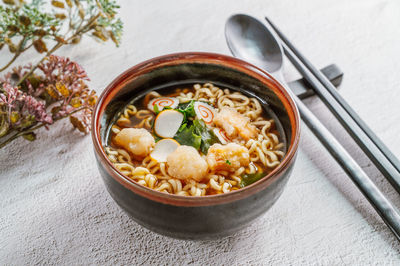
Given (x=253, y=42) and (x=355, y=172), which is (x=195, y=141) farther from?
(x=253, y=42)

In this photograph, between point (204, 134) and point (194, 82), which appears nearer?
point (204, 134)

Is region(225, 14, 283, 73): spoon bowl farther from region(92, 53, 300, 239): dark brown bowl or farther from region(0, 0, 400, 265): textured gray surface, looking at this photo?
region(92, 53, 300, 239): dark brown bowl

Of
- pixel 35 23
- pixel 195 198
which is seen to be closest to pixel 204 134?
pixel 195 198

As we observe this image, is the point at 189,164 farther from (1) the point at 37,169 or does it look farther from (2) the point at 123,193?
(1) the point at 37,169

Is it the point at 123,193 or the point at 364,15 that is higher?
the point at 364,15

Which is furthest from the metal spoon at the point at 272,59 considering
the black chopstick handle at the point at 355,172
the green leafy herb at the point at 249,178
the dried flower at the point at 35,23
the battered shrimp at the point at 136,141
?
the battered shrimp at the point at 136,141

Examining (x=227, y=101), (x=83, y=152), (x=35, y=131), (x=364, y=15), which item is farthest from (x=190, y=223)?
(x=364, y=15)

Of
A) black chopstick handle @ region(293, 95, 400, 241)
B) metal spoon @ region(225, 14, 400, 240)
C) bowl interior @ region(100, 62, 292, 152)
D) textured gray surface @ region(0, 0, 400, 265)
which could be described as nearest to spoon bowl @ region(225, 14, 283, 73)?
metal spoon @ region(225, 14, 400, 240)
